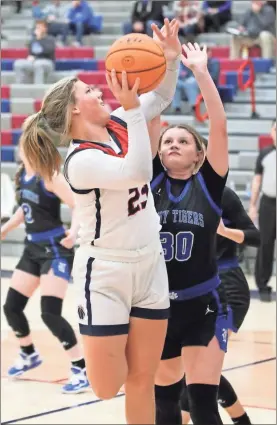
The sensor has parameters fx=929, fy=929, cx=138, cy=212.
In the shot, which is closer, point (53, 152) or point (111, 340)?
point (111, 340)

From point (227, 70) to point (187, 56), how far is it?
33.3ft

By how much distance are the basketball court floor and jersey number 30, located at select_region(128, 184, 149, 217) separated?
2467mm

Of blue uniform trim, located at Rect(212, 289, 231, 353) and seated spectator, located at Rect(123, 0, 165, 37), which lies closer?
blue uniform trim, located at Rect(212, 289, 231, 353)

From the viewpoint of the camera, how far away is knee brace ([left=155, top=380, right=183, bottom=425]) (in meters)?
4.26

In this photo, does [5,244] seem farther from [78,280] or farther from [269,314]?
[78,280]

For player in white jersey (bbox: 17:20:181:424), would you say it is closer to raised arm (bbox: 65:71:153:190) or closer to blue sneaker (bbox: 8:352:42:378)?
raised arm (bbox: 65:71:153:190)

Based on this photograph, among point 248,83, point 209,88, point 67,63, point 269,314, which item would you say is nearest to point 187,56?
point 209,88

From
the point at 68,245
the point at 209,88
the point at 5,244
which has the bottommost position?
the point at 5,244

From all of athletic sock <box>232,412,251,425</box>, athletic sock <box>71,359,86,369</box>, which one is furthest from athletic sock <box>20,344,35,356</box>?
athletic sock <box>232,412,251,425</box>

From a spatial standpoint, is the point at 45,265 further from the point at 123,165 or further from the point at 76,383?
the point at 123,165

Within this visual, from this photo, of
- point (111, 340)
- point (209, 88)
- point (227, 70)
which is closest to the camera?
point (111, 340)

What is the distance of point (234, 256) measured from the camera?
514 cm

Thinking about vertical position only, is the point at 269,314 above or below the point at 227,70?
below

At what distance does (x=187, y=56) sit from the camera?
387 centimetres
